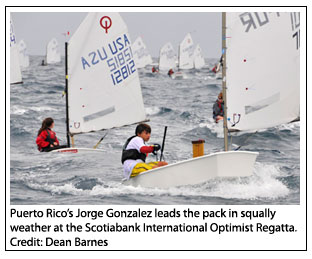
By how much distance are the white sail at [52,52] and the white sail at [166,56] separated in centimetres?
1915

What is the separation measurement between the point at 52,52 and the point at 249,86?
6998 cm

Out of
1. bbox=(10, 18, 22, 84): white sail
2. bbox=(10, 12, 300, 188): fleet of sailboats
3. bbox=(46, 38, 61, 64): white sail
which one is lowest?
bbox=(10, 12, 300, 188): fleet of sailboats

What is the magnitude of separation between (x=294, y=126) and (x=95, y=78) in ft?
29.4

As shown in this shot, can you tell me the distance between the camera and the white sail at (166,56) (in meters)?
62.2

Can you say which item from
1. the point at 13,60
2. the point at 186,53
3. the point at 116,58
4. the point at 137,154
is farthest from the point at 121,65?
the point at 186,53

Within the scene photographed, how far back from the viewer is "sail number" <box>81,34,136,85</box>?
13.0m

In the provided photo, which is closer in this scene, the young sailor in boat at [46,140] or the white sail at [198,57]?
the young sailor in boat at [46,140]

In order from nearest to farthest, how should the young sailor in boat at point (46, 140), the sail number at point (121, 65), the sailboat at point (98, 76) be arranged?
the young sailor in boat at point (46, 140)
the sailboat at point (98, 76)
the sail number at point (121, 65)

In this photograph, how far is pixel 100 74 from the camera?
1312 cm

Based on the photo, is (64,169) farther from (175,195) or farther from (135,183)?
(175,195)

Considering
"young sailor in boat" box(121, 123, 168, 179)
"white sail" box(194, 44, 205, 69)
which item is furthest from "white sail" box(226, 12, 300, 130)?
"white sail" box(194, 44, 205, 69)

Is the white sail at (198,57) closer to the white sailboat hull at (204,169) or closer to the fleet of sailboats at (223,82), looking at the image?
the fleet of sailboats at (223,82)

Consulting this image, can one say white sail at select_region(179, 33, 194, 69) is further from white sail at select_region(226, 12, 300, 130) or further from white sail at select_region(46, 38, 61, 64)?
white sail at select_region(226, 12, 300, 130)

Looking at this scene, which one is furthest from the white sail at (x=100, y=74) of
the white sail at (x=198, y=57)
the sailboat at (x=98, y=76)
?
the white sail at (x=198, y=57)
